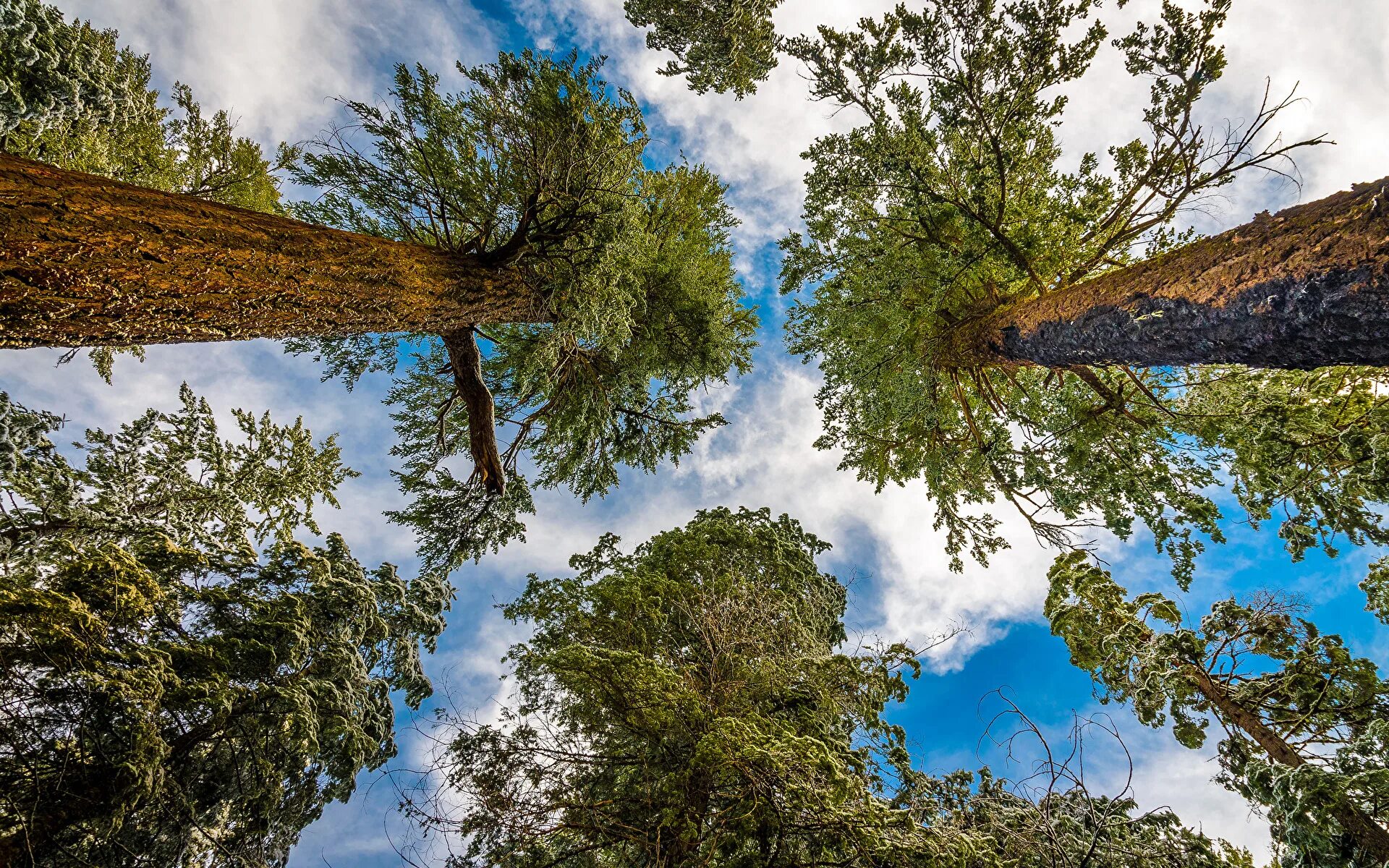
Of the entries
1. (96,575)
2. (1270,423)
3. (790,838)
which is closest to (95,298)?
(96,575)

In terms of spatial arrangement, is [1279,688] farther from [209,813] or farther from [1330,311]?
[209,813]

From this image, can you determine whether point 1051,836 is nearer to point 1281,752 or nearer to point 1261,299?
point 1261,299

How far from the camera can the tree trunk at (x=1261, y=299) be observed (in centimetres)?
233

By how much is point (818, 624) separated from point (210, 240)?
23.7ft

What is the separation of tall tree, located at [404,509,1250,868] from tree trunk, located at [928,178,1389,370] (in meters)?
2.66

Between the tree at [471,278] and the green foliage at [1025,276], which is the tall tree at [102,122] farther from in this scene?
the green foliage at [1025,276]

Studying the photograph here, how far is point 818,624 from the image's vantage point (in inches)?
282

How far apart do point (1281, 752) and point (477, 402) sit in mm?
9442

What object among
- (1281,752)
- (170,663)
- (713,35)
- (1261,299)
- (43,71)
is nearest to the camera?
(1261,299)

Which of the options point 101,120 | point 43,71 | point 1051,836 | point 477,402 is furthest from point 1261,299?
point 101,120

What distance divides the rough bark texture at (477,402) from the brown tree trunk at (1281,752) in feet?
27.7

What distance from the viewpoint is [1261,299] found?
276cm

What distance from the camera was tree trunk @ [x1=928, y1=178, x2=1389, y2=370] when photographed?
Answer: 2328mm

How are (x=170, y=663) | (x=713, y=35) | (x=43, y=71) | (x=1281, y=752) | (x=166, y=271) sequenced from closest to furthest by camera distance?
(x=166, y=271), (x=170, y=663), (x=43, y=71), (x=1281, y=752), (x=713, y=35)
